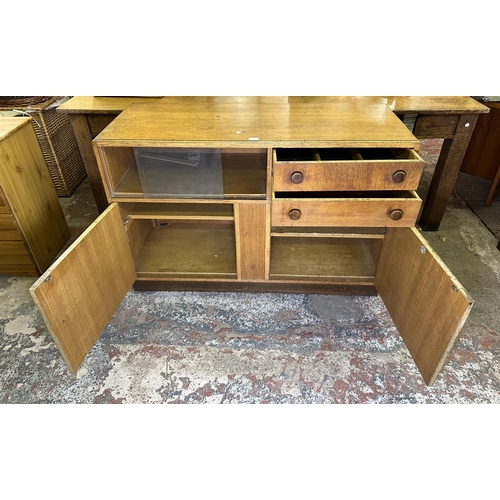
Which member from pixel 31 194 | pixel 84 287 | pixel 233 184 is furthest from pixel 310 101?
pixel 31 194

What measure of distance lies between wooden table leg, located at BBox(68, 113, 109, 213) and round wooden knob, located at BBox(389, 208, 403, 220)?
1.55m

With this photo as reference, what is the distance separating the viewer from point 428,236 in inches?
89.3

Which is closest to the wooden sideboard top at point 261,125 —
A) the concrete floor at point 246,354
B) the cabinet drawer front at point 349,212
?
the cabinet drawer front at point 349,212

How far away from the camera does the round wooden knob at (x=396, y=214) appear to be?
56.5 inches

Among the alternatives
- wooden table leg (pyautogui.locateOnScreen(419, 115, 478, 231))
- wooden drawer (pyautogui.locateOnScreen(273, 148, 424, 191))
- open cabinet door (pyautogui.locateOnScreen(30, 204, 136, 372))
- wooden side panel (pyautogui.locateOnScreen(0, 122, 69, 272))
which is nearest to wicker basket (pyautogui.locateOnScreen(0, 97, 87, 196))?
wooden side panel (pyautogui.locateOnScreen(0, 122, 69, 272))

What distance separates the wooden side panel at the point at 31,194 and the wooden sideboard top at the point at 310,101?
0.28m

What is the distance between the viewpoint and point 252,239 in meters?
1.67

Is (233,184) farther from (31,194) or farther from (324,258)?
(31,194)

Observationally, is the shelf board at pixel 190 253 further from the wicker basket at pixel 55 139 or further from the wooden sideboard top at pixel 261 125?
the wicker basket at pixel 55 139

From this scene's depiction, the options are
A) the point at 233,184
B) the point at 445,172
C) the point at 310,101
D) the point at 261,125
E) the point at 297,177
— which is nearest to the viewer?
the point at 297,177

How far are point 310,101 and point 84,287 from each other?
51.4 inches

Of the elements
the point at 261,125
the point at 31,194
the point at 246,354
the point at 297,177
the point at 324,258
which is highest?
the point at 261,125

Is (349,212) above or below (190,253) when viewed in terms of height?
above

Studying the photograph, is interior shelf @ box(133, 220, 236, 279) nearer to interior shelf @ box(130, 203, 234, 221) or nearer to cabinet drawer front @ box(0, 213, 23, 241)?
interior shelf @ box(130, 203, 234, 221)
